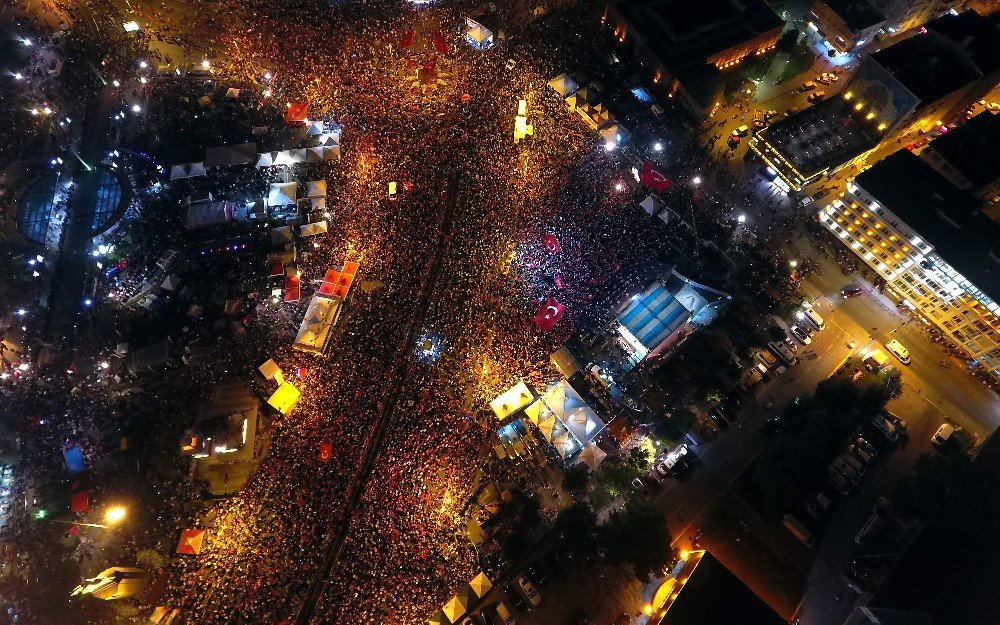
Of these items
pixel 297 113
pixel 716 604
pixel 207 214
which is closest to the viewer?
pixel 716 604

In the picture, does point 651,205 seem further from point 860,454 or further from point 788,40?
point 788,40

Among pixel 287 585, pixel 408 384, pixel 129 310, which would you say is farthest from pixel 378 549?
pixel 129 310

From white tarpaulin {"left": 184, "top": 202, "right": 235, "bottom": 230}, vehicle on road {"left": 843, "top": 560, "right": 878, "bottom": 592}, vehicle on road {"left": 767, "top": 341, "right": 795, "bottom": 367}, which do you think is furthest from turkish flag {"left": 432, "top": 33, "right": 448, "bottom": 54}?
vehicle on road {"left": 843, "top": 560, "right": 878, "bottom": 592}

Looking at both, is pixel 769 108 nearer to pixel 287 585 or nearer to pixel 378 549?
pixel 378 549

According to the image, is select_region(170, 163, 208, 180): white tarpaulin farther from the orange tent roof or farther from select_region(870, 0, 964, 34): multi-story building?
select_region(870, 0, 964, 34): multi-story building

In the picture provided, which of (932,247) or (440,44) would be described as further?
(440,44)

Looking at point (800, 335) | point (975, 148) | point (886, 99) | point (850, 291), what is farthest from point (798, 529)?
point (886, 99)
